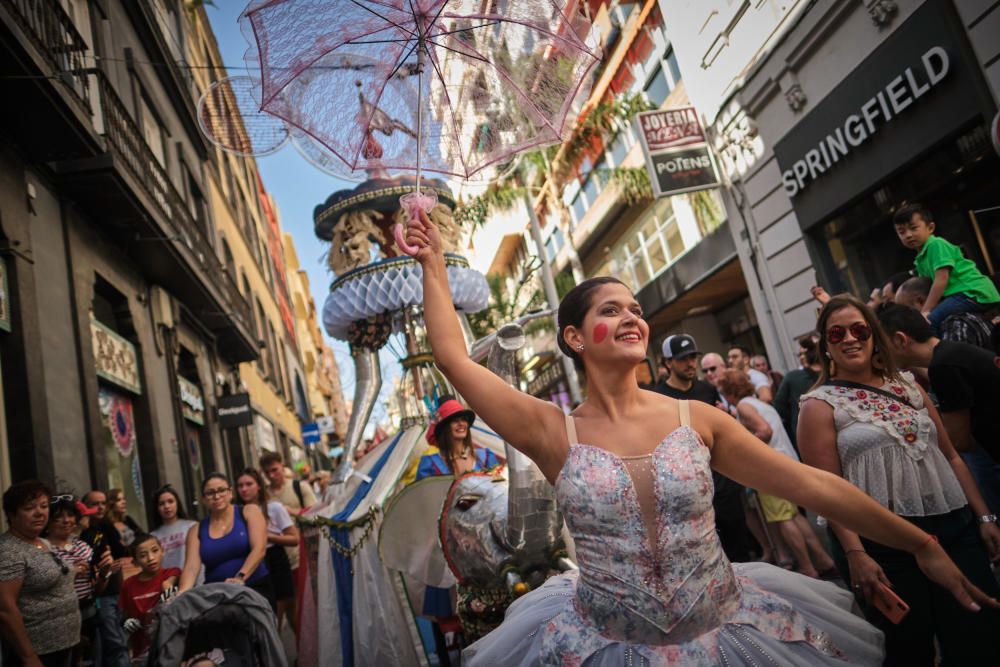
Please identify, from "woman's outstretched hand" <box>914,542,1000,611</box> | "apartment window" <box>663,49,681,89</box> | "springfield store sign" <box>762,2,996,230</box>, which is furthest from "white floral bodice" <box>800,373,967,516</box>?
"apartment window" <box>663,49,681,89</box>

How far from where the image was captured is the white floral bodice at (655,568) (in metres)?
1.92

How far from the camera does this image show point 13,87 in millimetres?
7160

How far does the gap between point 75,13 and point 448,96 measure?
10.4 metres

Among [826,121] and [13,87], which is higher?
[13,87]

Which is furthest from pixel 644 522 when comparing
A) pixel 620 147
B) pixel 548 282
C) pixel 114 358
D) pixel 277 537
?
pixel 620 147

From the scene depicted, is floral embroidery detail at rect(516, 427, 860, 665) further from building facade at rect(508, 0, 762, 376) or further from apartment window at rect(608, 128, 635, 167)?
apartment window at rect(608, 128, 635, 167)

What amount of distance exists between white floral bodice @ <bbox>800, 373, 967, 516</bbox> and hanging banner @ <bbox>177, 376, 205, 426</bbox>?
490 inches

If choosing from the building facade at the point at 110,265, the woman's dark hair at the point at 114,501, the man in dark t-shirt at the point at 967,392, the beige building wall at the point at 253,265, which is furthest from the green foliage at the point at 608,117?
the man in dark t-shirt at the point at 967,392

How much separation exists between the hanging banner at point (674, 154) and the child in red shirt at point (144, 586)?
10435mm

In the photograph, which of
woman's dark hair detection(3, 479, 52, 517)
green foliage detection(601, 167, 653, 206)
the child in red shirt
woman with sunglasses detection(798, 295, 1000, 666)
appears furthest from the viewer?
green foliage detection(601, 167, 653, 206)

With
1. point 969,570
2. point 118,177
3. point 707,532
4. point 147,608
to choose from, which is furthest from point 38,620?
point 118,177

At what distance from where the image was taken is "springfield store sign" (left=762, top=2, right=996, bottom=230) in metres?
7.82

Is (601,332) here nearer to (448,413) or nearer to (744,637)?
(744,637)

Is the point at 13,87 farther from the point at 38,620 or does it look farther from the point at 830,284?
the point at 830,284
